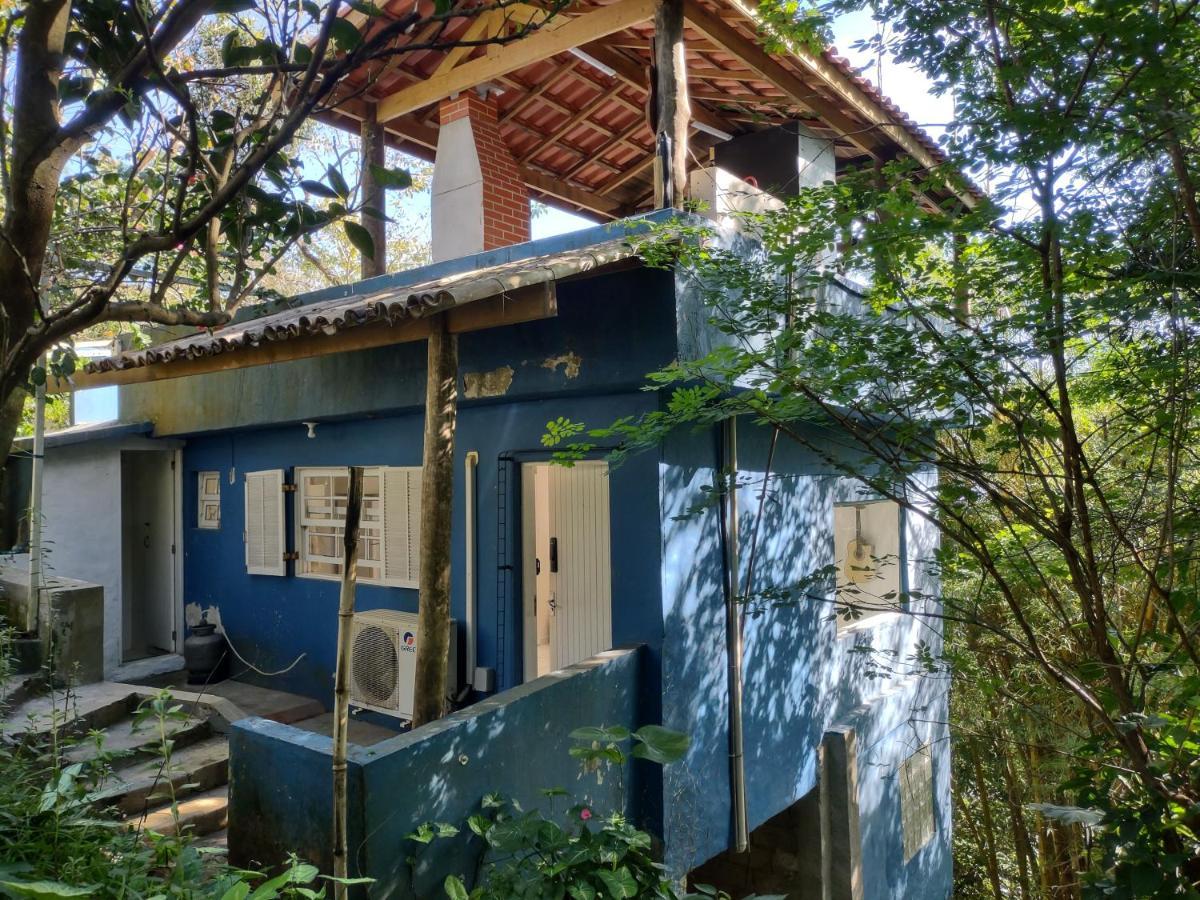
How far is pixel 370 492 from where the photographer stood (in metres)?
7.20

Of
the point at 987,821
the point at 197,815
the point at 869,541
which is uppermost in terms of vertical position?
the point at 869,541

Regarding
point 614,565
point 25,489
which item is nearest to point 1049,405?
point 614,565

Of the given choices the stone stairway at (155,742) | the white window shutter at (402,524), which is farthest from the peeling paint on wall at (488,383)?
the stone stairway at (155,742)

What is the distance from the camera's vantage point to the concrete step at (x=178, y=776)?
4.88 m

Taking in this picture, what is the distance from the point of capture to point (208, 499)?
346 inches

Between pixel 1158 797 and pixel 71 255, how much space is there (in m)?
6.89

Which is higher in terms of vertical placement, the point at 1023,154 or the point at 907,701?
the point at 1023,154

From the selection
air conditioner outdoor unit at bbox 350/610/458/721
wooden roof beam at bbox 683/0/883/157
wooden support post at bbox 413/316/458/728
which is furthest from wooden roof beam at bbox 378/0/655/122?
air conditioner outdoor unit at bbox 350/610/458/721

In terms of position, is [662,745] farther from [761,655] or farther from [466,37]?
[466,37]

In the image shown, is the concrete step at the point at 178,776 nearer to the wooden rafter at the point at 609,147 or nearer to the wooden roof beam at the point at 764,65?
the wooden roof beam at the point at 764,65

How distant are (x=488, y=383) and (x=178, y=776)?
10.6 ft

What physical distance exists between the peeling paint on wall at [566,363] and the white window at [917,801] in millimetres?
5536

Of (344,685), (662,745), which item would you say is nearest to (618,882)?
(662,745)

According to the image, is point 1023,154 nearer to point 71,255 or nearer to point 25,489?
point 71,255
